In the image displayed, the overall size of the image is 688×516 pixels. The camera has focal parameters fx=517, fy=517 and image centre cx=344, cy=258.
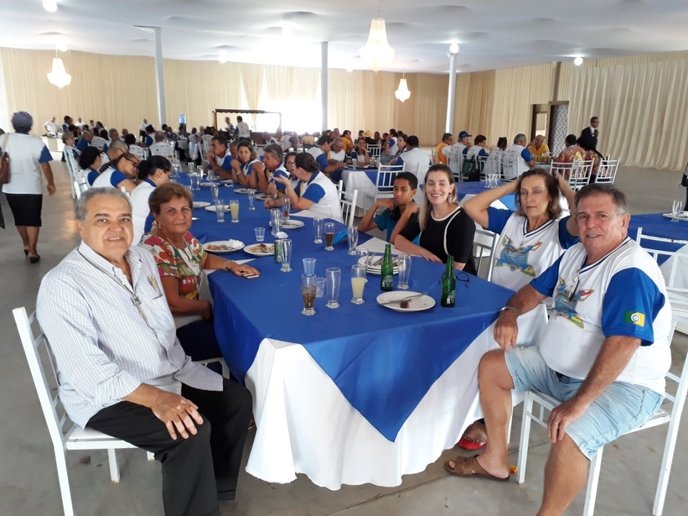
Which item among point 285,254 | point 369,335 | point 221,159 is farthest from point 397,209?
point 221,159

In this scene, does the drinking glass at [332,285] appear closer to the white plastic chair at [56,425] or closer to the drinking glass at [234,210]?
the white plastic chair at [56,425]

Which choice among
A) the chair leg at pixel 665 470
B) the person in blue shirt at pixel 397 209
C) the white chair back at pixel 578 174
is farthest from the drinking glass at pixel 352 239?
the white chair back at pixel 578 174

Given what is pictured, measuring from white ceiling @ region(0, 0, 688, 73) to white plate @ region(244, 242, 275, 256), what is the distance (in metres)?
5.69

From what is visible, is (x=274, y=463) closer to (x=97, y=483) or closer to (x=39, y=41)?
(x=97, y=483)

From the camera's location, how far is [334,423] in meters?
1.68

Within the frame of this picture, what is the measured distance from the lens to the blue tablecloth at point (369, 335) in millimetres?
1629

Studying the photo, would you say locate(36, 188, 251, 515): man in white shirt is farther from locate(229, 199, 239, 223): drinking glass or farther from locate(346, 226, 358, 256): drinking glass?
locate(229, 199, 239, 223): drinking glass

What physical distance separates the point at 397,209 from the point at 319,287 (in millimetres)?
1377

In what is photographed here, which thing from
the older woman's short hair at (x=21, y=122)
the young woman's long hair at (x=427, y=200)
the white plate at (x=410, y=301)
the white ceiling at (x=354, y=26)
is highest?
the white ceiling at (x=354, y=26)

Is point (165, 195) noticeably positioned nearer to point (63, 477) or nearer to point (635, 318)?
point (63, 477)

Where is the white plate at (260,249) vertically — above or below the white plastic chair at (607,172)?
below

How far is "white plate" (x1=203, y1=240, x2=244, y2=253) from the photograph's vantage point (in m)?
2.64

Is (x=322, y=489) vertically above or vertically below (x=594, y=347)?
below

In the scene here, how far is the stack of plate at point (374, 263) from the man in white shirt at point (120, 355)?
2.87 feet
